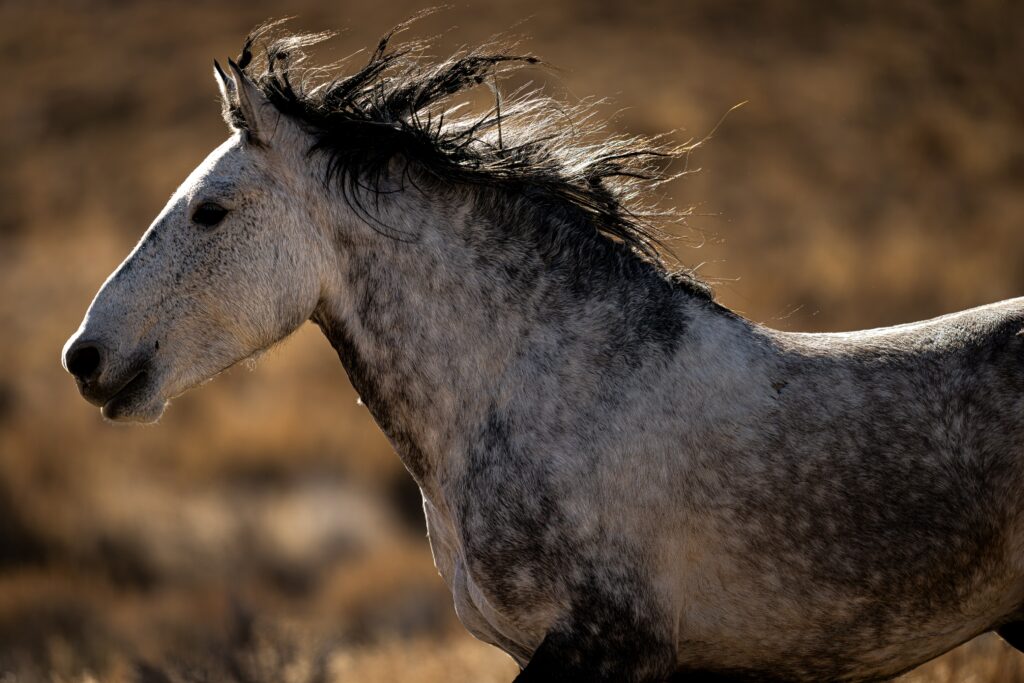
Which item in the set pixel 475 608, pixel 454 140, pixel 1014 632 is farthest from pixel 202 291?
pixel 1014 632

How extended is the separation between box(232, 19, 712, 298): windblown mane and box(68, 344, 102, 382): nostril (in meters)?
0.93

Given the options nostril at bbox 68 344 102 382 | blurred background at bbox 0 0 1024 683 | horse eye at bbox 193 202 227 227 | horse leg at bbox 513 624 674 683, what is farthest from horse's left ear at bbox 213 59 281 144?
horse leg at bbox 513 624 674 683

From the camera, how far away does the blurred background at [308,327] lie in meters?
9.90

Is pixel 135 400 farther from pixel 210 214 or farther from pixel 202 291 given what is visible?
pixel 210 214

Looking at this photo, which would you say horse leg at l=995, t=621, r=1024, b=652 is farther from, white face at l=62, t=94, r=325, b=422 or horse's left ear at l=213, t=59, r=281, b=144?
horse's left ear at l=213, t=59, r=281, b=144

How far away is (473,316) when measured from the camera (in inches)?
138

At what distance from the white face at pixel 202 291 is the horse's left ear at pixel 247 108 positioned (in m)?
0.10

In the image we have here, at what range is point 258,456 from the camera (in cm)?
1501

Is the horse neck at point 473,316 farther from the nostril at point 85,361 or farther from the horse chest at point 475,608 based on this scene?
the nostril at point 85,361

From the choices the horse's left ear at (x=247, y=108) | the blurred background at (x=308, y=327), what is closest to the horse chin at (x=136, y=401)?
the blurred background at (x=308, y=327)

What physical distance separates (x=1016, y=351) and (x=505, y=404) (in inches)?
68.2

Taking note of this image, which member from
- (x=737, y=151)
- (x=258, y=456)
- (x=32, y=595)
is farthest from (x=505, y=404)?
(x=737, y=151)

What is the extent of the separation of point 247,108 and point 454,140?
2.39ft

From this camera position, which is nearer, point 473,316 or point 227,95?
point 473,316
